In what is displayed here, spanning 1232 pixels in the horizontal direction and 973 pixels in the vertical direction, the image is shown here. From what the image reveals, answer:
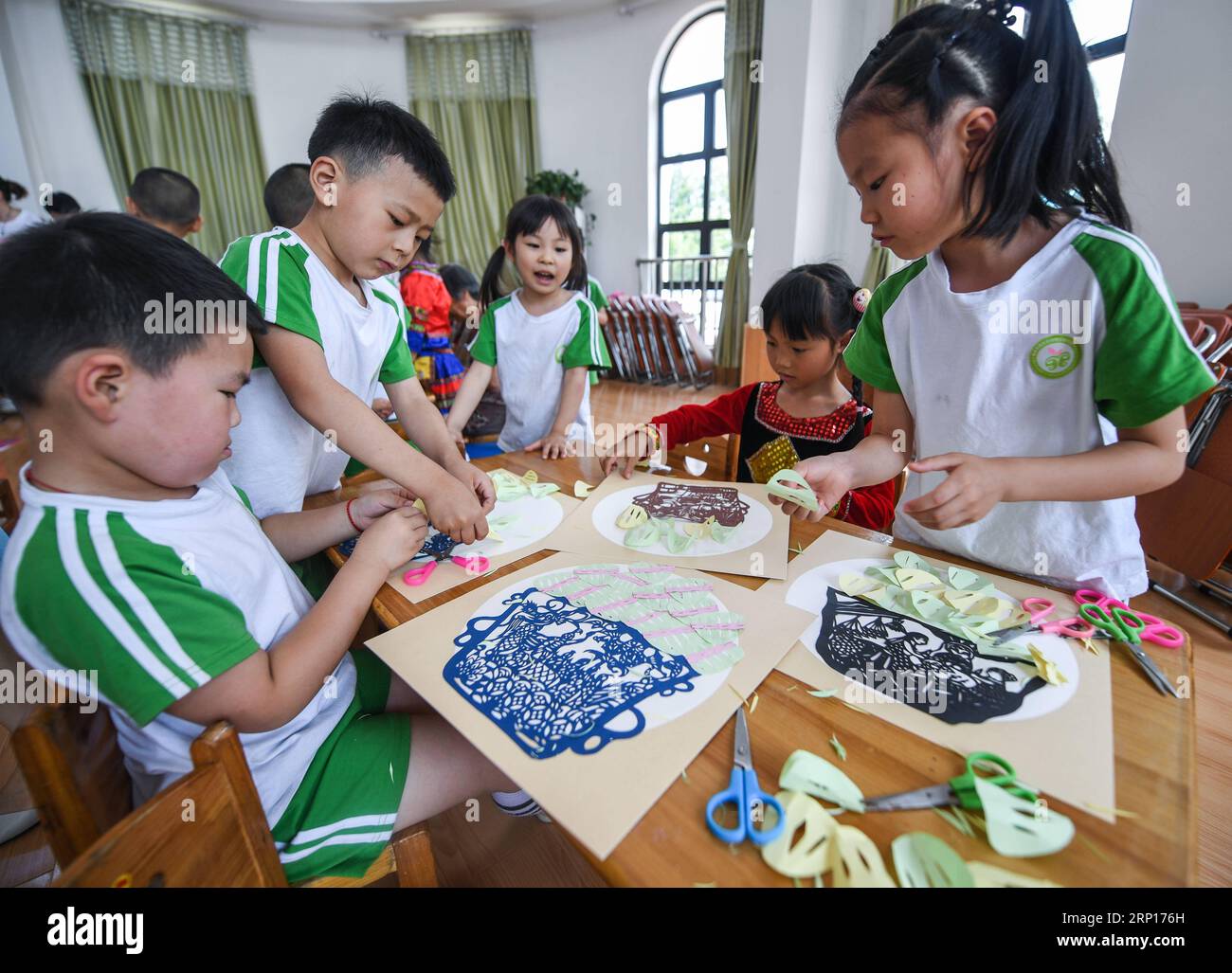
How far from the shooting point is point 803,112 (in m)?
3.49

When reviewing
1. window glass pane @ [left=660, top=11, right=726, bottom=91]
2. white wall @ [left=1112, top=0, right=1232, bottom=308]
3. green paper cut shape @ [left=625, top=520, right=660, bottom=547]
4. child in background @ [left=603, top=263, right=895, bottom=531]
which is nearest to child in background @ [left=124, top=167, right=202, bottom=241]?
child in background @ [left=603, top=263, right=895, bottom=531]

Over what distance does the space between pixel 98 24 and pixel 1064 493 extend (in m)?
8.41

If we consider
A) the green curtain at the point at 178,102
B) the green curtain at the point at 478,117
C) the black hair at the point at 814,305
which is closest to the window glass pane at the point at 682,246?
the green curtain at the point at 478,117

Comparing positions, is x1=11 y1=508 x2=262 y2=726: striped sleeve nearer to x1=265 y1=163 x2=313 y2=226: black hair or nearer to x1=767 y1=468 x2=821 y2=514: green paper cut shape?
x1=767 y1=468 x2=821 y2=514: green paper cut shape

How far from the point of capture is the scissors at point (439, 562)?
752 millimetres

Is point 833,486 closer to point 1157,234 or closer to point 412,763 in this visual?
point 412,763

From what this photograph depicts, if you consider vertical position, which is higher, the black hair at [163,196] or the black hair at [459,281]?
the black hair at [163,196]

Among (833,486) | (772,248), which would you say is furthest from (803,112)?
(833,486)

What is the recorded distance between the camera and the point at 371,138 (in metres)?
0.86

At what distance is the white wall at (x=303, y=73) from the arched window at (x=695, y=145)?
317 centimetres

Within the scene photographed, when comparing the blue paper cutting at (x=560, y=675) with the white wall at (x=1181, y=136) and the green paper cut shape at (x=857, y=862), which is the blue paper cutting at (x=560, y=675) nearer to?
the green paper cut shape at (x=857, y=862)

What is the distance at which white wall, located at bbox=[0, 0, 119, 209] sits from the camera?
501 cm

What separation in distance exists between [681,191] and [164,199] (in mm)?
4640
